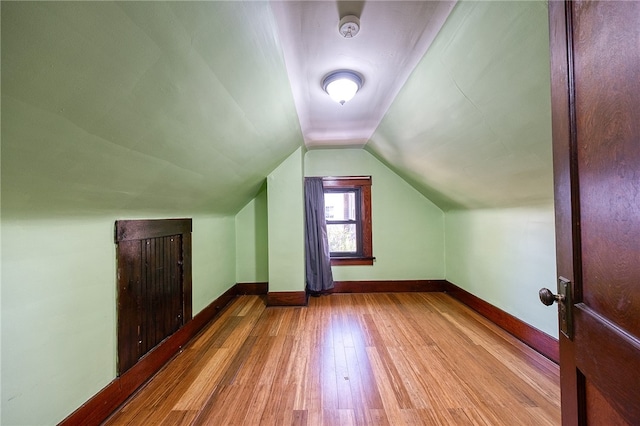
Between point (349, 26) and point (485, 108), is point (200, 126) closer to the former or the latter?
point (349, 26)

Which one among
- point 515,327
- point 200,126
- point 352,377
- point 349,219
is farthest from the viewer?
point 349,219

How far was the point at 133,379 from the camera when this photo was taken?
156 centimetres

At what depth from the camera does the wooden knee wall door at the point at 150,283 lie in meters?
1.52

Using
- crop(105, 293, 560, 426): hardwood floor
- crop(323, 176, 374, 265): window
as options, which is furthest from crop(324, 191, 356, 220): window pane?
crop(105, 293, 560, 426): hardwood floor

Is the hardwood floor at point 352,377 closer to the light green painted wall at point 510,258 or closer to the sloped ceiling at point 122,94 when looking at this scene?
the light green painted wall at point 510,258

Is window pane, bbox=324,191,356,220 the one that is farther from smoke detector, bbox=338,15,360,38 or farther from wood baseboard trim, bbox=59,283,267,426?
smoke detector, bbox=338,15,360,38

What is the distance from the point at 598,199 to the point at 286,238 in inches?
105

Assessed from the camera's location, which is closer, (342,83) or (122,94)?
(122,94)

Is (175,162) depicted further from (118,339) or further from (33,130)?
(118,339)

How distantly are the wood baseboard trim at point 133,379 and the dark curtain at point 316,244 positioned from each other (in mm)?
1290

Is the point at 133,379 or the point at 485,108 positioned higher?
the point at 485,108

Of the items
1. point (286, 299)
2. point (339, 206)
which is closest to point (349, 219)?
point (339, 206)

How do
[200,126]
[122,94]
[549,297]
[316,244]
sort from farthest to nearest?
[316,244]
[200,126]
[122,94]
[549,297]

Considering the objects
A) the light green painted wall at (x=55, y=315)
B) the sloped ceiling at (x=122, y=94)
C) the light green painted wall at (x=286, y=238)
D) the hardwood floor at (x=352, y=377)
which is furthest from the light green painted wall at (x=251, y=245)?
the light green painted wall at (x=55, y=315)
